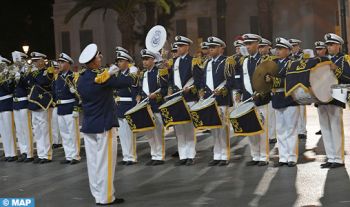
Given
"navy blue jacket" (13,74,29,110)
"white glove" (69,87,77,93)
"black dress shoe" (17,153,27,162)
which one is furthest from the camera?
"black dress shoe" (17,153,27,162)

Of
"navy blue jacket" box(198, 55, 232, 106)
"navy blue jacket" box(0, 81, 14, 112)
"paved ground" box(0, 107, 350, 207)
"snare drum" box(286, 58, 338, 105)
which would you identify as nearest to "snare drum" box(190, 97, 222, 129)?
"navy blue jacket" box(198, 55, 232, 106)

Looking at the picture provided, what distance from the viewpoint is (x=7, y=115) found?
14977 mm

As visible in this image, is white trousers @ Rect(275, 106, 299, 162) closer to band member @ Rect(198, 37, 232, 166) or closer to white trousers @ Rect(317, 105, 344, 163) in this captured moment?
white trousers @ Rect(317, 105, 344, 163)

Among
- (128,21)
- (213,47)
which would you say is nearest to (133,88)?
(213,47)

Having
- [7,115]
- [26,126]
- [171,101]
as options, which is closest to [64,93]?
[26,126]

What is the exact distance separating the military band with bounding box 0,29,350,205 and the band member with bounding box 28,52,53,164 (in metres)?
0.02

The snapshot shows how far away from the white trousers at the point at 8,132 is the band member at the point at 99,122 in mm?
5556

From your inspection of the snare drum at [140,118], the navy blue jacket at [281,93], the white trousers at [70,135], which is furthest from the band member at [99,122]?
the white trousers at [70,135]

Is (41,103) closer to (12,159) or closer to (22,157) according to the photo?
(22,157)

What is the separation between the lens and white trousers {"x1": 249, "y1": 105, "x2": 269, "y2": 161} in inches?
476

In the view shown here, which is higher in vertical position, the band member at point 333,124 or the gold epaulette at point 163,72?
the gold epaulette at point 163,72

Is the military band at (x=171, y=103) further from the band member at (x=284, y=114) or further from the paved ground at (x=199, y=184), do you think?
the paved ground at (x=199, y=184)

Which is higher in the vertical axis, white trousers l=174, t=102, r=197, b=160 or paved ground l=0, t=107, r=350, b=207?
white trousers l=174, t=102, r=197, b=160

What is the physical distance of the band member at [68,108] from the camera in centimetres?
1379
